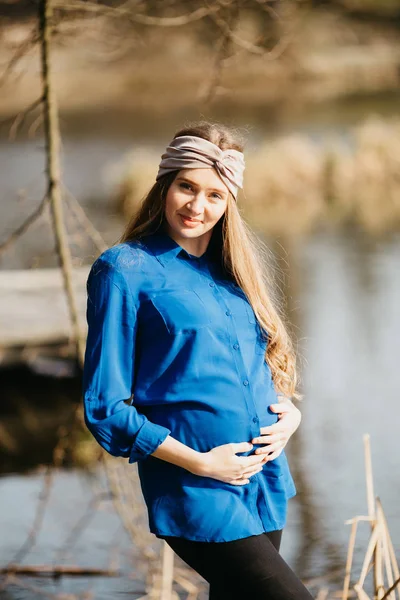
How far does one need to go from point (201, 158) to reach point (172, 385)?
0.51m

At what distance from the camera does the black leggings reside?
7.53ft

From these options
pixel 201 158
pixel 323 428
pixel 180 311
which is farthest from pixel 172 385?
pixel 323 428

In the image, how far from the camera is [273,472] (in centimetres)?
249

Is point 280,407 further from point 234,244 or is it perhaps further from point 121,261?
point 121,261

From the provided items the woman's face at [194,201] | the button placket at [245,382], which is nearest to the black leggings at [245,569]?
the button placket at [245,382]

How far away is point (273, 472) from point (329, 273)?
8603mm

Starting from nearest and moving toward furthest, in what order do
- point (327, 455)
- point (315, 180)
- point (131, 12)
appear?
point (131, 12), point (327, 455), point (315, 180)

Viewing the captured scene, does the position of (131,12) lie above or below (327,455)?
above

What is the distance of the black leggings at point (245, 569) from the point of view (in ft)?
7.53

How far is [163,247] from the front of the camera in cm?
248

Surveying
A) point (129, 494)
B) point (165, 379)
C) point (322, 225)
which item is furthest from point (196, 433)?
point (322, 225)

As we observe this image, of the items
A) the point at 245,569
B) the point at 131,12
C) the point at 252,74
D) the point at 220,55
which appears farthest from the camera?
the point at 252,74

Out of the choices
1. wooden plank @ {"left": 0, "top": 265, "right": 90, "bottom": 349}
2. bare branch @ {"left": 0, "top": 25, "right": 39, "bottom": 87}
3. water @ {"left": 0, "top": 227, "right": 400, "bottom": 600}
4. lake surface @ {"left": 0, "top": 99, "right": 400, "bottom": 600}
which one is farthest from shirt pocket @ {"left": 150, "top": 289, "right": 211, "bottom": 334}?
wooden plank @ {"left": 0, "top": 265, "right": 90, "bottom": 349}

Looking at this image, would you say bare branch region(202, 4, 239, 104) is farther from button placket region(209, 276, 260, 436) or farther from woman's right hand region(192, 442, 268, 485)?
woman's right hand region(192, 442, 268, 485)
